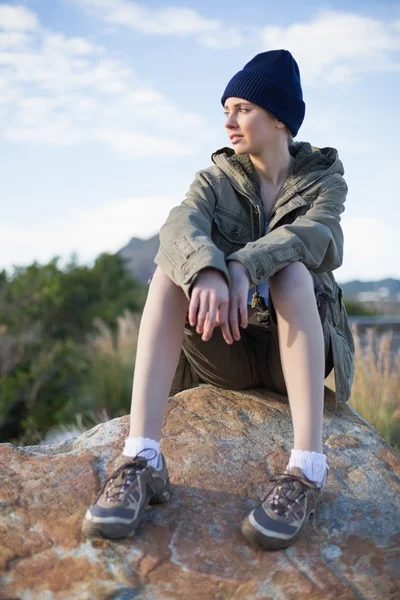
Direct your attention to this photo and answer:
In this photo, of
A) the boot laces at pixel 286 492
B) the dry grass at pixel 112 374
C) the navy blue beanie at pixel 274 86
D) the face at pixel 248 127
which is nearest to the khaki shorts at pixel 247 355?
the boot laces at pixel 286 492

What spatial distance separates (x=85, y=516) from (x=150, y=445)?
30 centimetres

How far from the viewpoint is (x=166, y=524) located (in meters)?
2.12

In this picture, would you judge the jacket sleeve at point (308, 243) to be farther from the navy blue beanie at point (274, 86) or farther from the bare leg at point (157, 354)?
the navy blue beanie at point (274, 86)

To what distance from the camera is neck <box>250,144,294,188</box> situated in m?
2.80

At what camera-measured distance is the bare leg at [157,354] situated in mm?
Result: 2242

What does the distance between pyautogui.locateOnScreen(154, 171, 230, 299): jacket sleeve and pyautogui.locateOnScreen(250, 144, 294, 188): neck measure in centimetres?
24

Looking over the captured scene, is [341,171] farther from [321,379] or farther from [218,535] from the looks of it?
[218,535]

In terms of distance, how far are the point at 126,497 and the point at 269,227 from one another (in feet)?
3.85

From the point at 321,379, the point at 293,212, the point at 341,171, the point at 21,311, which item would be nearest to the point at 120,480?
the point at 321,379

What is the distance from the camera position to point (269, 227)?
2658 mm

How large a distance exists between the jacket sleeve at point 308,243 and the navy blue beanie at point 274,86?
365mm

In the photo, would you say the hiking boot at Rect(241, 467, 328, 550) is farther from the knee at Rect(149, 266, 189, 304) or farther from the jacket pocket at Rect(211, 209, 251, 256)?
the jacket pocket at Rect(211, 209, 251, 256)

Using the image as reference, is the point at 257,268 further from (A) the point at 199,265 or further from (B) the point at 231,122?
(B) the point at 231,122

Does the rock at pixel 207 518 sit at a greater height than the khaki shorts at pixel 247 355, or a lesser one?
lesser
